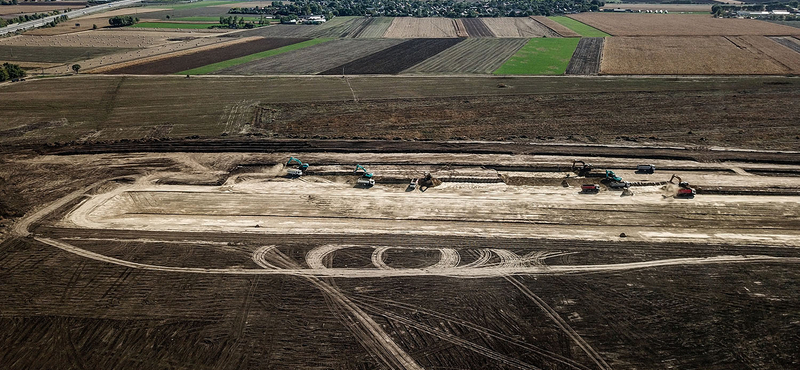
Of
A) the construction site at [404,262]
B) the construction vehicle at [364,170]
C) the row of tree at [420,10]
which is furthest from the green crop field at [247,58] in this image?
the construction vehicle at [364,170]

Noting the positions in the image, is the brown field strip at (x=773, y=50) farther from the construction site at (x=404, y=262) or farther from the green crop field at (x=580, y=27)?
the construction site at (x=404, y=262)

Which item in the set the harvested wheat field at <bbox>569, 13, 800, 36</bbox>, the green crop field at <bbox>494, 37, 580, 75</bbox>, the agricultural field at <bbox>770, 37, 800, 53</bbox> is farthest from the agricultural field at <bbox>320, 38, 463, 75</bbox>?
the agricultural field at <bbox>770, 37, 800, 53</bbox>

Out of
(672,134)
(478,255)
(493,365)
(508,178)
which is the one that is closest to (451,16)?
(672,134)

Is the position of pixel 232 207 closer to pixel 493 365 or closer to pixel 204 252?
pixel 204 252

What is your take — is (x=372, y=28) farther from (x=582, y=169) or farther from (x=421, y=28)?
(x=582, y=169)

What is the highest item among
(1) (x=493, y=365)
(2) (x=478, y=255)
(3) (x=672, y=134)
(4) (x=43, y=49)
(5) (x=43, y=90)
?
(4) (x=43, y=49)

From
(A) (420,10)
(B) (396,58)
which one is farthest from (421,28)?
Result: (B) (396,58)
